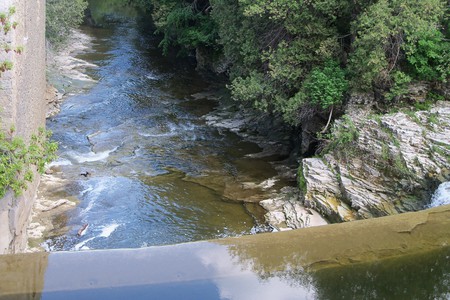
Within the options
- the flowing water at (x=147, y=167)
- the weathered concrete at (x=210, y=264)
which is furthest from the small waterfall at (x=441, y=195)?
the weathered concrete at (x=210, y=264)

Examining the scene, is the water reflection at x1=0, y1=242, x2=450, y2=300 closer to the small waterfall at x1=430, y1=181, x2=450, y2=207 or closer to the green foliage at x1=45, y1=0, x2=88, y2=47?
the small waterfall at x1=430, y1=181, x2=450, y2=207

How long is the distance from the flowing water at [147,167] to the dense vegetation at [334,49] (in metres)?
2.26

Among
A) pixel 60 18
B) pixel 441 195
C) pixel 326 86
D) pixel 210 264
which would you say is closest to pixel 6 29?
pixel 210 264

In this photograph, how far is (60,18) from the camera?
805 inches

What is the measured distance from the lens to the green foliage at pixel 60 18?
19.9 metres

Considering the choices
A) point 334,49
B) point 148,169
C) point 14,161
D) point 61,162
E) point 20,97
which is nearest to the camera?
point 14,161

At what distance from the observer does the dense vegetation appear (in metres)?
11.4

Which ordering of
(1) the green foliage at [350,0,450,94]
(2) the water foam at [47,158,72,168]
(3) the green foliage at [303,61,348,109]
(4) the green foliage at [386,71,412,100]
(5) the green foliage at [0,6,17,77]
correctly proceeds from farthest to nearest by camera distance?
(2) the water foam at [47,158,72,168] < (3) the green foliage at [303,61,348,109] < (4) the green foliage at [386,71,412,100] < (1) the green foliage at [350,0,450,94] < (5) the green foliage at [0,6,17,77]

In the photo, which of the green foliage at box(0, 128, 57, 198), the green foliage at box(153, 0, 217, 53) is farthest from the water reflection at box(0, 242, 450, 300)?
the green foliage at box(153, 0, 217, 53)

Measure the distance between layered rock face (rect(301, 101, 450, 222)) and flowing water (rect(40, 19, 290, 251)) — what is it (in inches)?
63.7

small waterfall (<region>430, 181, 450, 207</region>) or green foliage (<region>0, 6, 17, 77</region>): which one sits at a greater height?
green foliage (<region>0, 6, 17, 77</region>)

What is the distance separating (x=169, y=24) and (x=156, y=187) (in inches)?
506

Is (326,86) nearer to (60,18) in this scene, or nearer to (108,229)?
(108,229)

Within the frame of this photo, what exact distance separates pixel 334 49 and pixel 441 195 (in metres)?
5.18
